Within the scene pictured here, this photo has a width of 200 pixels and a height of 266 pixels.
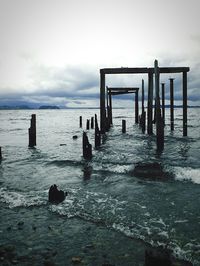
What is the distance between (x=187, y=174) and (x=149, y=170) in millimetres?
1453

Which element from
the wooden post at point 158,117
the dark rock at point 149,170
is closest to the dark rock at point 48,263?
the dark rock at point 149,170

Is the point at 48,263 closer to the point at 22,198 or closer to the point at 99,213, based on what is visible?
the point at 99,213

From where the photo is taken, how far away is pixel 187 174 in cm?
969

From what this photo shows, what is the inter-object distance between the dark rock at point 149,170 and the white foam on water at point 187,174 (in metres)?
0.49

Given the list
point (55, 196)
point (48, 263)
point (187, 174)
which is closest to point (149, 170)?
point (187, 174)

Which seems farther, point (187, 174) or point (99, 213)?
point (187, 174)

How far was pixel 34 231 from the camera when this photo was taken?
527 cm

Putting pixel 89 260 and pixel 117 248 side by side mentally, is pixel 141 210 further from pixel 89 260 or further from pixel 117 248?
pixel 89 260

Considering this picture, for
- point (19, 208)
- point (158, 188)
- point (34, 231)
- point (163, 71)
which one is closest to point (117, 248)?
point (34, 231)

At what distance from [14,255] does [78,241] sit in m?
1.13

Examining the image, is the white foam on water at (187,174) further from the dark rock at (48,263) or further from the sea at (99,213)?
the dark rock at (48,263)

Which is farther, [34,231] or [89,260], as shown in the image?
[34,231]

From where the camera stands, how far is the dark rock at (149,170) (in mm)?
9586

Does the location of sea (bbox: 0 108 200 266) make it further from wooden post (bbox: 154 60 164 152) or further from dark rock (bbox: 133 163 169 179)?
wooden post (bbox: 154 60 164 152)
